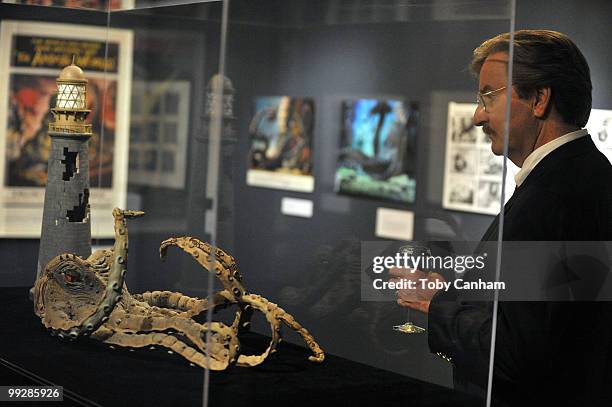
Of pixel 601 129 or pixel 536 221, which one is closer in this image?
pixel 536 221

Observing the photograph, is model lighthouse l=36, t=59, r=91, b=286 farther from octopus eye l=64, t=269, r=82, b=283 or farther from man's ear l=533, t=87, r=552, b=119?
man's ear l=533, t=87, r=552, b=119

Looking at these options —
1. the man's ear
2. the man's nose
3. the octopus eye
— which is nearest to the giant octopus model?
the octopus eye

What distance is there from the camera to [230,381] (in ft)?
7.26

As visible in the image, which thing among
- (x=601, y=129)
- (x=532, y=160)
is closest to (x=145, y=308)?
(x=532, y=160)

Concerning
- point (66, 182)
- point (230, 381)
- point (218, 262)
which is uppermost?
point (66, 182)

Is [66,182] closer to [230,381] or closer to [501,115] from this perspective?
[230,381]

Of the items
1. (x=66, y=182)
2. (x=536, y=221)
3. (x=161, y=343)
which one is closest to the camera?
(x=536, y=221)

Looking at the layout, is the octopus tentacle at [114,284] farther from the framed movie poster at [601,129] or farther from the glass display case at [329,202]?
the framed movie poster at [601,129]

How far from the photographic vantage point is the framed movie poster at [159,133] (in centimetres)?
237

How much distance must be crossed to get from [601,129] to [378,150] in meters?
0.95

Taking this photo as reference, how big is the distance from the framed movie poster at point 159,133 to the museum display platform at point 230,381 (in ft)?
1.26

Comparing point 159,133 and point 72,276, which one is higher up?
point 159,133

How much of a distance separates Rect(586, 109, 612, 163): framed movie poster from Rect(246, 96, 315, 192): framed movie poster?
2.65 feet

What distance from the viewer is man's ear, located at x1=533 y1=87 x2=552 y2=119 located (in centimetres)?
238
